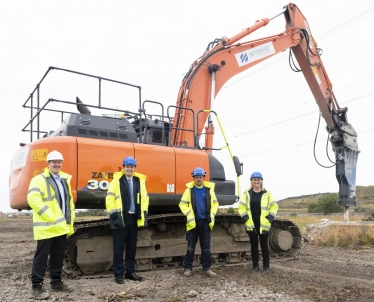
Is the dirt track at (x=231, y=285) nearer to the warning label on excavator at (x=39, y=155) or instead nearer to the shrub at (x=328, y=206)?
the warning label on excavator at (x=39, y=155)

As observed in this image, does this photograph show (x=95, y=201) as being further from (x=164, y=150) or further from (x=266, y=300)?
(x=266, y=300)

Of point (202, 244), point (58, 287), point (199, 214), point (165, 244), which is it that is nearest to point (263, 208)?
point (199, 214)

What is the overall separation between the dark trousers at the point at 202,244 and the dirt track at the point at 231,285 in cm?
21

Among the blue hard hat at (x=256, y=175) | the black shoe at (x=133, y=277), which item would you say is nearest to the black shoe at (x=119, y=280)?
the black shoe at (x=133, y=277)

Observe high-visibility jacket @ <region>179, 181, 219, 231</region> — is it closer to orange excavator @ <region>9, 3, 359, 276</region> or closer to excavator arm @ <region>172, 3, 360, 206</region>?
orange excavator @ <region>9, 3, 359, 276</region>

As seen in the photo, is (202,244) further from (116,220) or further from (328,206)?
(328,206)

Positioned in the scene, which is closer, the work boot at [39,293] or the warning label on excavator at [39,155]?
the work boot at [39,293]

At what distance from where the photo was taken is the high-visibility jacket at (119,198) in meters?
6.16

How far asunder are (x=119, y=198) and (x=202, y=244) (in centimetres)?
166

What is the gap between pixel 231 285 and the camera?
6012 millimetres

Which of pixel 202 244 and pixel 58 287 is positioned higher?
pixel 202 244

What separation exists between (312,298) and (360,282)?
1.59 meters

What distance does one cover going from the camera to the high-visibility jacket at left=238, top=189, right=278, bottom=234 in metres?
6.88

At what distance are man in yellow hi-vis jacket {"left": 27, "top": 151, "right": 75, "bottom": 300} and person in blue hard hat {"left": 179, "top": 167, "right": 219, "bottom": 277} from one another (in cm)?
196
